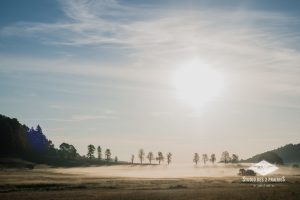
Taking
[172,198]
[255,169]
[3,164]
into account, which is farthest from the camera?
[255,169]

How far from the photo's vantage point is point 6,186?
69.1 m

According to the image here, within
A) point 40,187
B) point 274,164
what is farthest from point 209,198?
point 274,164

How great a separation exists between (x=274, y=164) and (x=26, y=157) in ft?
358

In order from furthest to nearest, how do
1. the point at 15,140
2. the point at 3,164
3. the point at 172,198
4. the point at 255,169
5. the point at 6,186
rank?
the point at 15,140
the point at 255,169
the point at 3,164
the point at 6,186
the point at 172,198

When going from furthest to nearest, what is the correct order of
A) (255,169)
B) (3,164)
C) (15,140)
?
1. (15,140)
2. (255,169)
3. (3,164)

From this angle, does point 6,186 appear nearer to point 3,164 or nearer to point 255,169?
point 3,164

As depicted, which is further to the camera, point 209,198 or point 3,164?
point 3,164

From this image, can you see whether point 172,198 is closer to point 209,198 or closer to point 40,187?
point 209,198

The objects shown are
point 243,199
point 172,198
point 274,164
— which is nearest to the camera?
point 243,199

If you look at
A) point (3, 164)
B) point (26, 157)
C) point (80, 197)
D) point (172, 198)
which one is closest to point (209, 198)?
point (172, 198)

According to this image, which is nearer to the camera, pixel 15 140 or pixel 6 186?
pixel 6 186

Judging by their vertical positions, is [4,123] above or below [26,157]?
above

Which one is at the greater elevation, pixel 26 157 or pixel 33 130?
pixel 33 130

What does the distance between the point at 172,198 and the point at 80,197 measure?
12003 mm
